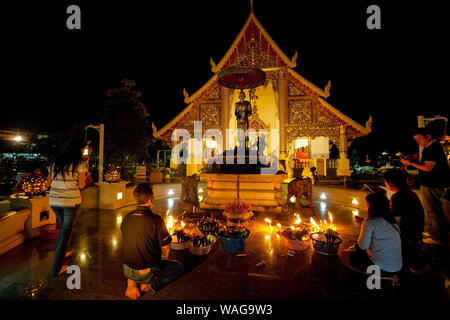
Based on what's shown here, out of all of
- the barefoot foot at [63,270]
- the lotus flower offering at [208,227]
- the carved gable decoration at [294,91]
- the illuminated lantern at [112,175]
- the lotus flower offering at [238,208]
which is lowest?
the barefoot foot at [63,270]

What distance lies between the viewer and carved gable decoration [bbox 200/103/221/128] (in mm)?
→ 15162

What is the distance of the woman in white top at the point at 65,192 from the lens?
3088 millimetres

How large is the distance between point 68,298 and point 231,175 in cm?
501

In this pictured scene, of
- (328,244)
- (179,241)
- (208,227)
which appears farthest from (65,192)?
(328,244)

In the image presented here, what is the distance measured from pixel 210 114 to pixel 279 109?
193 inches

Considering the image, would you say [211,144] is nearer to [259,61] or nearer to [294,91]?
[259,61]

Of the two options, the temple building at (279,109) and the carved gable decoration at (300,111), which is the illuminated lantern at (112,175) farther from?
the carved gable decoration at (300,111)

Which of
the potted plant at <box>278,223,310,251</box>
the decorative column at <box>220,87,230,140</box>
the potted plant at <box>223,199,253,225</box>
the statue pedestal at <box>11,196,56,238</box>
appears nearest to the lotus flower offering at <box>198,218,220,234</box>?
the potted plant at <box>223,199,253,225</box>

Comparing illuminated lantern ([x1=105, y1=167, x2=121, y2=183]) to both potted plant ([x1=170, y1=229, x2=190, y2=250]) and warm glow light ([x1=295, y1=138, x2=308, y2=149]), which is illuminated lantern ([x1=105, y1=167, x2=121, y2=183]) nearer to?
potted plant ([x1=170, y1=229, x2=190, y2=250])

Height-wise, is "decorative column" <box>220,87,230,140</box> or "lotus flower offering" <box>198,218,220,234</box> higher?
"decorative column" <box>220,87,230,140</box>

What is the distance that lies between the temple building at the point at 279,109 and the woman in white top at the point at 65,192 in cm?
1165

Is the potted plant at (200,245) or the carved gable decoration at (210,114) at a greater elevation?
the carved gable decoration at (210,114)

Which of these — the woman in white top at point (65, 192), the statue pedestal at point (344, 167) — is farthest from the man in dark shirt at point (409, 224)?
the statue pedestal at point (344, 167)
